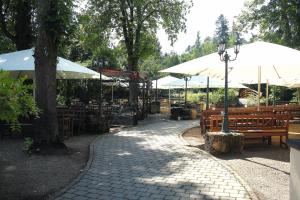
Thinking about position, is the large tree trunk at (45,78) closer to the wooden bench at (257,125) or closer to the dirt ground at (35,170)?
the dirt ground at (35,170)

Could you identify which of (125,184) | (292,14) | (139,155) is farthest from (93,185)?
(292,14)

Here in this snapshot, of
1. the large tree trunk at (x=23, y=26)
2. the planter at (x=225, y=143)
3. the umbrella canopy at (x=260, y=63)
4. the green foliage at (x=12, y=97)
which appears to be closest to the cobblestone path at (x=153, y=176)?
the planter at (x=225, y=143)

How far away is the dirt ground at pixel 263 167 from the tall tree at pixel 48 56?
423cm

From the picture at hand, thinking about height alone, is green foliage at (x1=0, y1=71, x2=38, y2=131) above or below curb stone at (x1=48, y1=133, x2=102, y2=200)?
above

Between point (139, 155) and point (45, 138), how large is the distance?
2.33 m

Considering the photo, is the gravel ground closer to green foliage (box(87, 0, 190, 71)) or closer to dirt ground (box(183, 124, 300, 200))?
dirt ground (box(183, 124, 300, 200))

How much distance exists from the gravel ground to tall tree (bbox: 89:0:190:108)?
14881mm

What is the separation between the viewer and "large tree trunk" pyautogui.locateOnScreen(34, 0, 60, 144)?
939 centimetres

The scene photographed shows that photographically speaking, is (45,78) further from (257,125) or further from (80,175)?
(257,125)

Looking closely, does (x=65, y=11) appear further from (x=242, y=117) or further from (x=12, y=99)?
(x=242, y=117)

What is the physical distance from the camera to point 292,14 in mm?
28125

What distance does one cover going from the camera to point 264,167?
8.24 metres

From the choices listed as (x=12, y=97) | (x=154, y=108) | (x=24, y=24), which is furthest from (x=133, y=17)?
(x=12, y=97)

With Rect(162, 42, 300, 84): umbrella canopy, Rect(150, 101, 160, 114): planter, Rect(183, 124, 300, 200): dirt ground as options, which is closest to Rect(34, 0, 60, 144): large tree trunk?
Rect(162, 42, 300, 84): umbrella canopy
